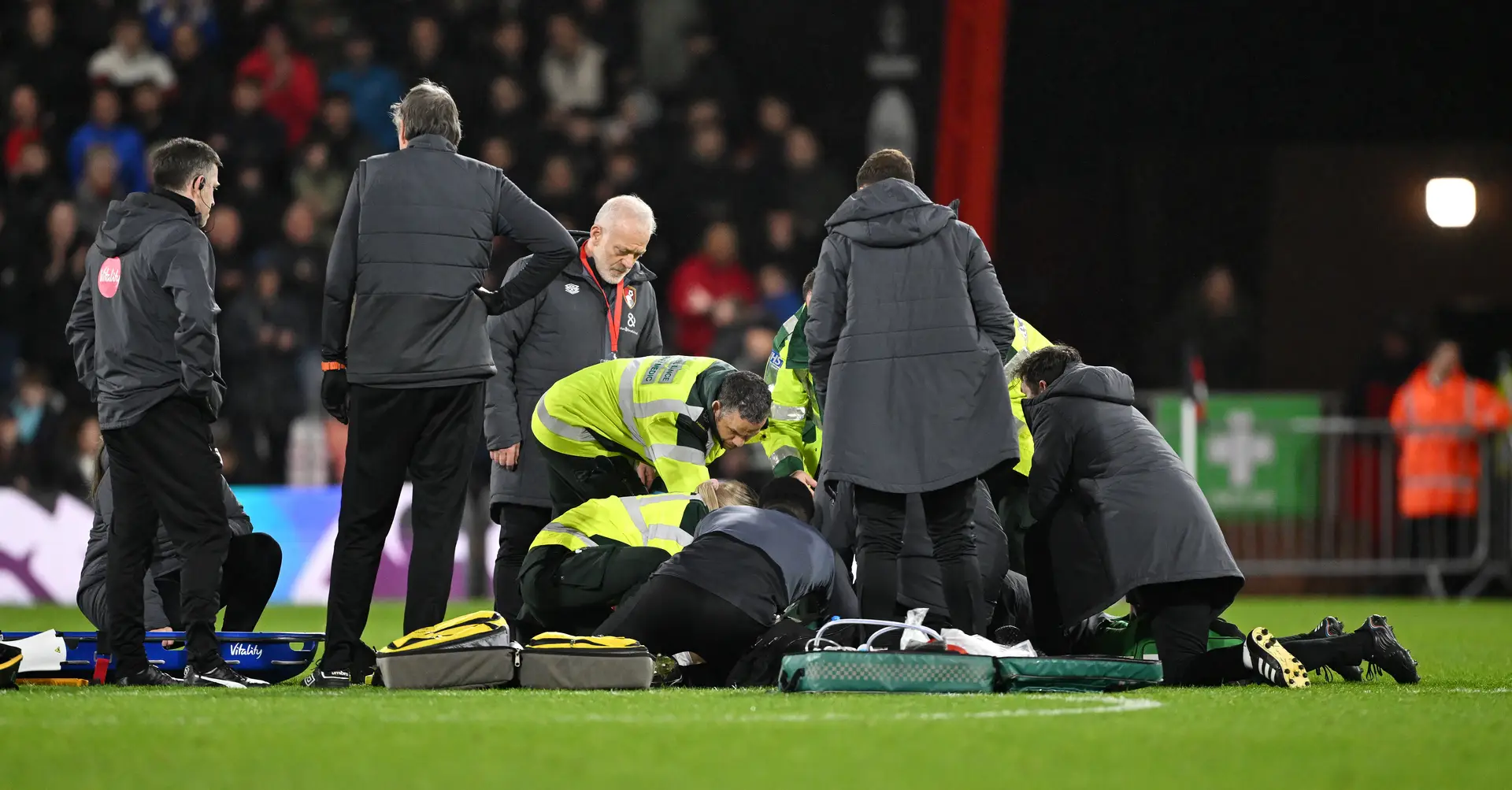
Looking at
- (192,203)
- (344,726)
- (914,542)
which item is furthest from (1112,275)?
(344,726)

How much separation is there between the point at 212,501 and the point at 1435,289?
12.7 meters

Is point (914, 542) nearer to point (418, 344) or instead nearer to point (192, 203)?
point (418, 344)

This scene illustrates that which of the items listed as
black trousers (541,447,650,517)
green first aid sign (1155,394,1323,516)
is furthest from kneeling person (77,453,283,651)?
green first aid sign (1155,394,1323,516)

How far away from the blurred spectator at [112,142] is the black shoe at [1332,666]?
1032 centimetres

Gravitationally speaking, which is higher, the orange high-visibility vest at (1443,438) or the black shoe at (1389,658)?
the orange high-visibility vest at (1443,438)

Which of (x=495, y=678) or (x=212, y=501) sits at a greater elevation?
(x=212, y=501)

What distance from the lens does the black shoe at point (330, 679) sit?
→ 261 inches

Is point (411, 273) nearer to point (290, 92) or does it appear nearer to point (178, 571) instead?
point (178, 571)

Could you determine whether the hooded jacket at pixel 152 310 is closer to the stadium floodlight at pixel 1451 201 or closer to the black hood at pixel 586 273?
the black hood at pixel 586 273

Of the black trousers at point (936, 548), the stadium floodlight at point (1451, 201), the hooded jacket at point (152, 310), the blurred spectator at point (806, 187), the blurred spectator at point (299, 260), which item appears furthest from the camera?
the stadium floodlight at point (1451, 201)

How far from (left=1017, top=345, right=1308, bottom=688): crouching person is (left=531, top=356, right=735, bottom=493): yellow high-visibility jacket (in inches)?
49.4

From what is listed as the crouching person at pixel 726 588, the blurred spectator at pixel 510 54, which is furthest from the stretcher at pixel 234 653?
the blurred spectator at pixel 510 54

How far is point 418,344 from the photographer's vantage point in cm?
668

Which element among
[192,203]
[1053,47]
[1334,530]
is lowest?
[1334,530]
